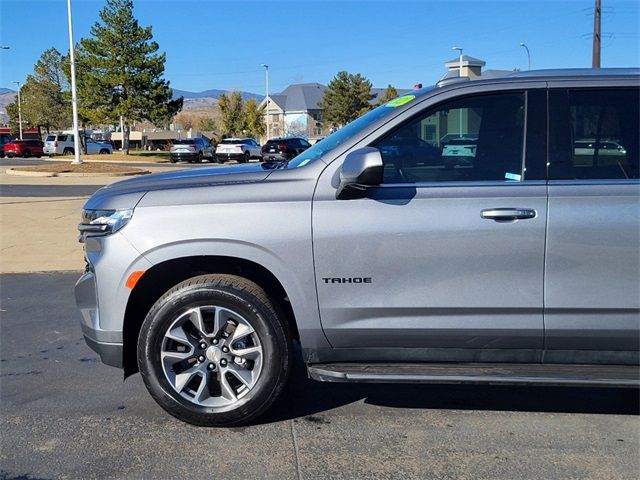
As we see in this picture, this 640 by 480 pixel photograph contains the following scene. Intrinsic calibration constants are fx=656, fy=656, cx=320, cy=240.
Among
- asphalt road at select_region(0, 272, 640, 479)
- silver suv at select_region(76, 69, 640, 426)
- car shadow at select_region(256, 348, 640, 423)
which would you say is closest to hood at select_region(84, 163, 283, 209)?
silver suv at select_region(76, 69, 640, 426)

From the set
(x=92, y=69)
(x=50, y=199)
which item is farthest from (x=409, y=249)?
(x=92, y=69)

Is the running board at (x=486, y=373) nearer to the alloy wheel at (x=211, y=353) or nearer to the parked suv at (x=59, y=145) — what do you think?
the alloy wheel at (x=211, y=353)

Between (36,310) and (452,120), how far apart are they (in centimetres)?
483

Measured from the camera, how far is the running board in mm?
3498

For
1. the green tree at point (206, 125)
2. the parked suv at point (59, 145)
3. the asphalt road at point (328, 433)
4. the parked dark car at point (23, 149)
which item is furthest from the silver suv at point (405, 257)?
the green tree at point (206, 125)

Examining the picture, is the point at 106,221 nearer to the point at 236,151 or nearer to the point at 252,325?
the point at 252,325

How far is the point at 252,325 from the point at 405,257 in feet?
3.15

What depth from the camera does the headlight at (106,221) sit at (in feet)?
12.5

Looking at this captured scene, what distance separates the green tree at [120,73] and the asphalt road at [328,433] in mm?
44715

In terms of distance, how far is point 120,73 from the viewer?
46312 millimetres

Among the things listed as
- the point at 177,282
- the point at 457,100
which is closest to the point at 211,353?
the point at 177,282

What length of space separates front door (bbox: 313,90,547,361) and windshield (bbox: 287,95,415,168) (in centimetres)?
41

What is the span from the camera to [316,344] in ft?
12.4

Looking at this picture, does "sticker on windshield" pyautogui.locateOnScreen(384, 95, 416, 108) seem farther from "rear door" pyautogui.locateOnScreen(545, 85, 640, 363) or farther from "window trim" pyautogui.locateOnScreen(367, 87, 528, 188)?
"rear door" pyautogui.locateOnScreen(545, 85, 640, 363)
